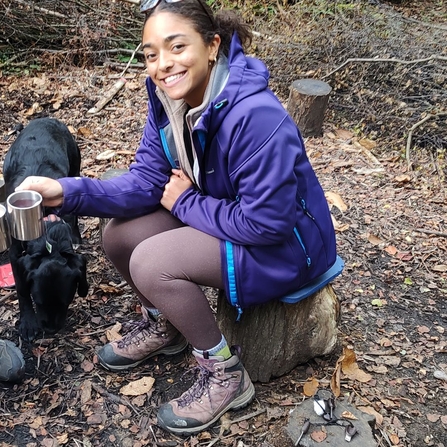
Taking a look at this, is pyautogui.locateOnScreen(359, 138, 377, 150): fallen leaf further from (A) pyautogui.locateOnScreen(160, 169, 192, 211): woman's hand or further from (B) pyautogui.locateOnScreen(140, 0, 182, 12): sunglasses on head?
(B) pyautogui.locateOnScreen(140, 0, 182, 12): sunglasses on head

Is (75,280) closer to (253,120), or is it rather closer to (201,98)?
(201,98)

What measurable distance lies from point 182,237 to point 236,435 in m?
1.04

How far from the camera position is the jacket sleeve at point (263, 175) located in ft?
6.64

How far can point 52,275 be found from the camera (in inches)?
118

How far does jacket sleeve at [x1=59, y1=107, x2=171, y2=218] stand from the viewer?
2.42 metres

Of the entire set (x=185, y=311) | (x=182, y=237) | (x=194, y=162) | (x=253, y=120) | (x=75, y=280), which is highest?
(x=253, y=120)

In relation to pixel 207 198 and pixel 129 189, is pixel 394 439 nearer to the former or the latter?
pixel 207 198

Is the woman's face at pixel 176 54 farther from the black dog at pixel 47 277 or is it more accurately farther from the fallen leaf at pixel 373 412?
the fallen leaf at pixel 373 412

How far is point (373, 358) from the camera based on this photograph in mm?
3006

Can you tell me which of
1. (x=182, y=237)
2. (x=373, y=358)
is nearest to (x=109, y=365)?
(x=182, y=237)

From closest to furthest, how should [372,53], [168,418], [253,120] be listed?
[253,120]
[168,418]
[372,53]

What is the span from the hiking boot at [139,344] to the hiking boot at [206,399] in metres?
0.39

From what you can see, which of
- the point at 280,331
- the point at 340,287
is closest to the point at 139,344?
the point at 280,331

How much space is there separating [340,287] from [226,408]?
1355 mm
